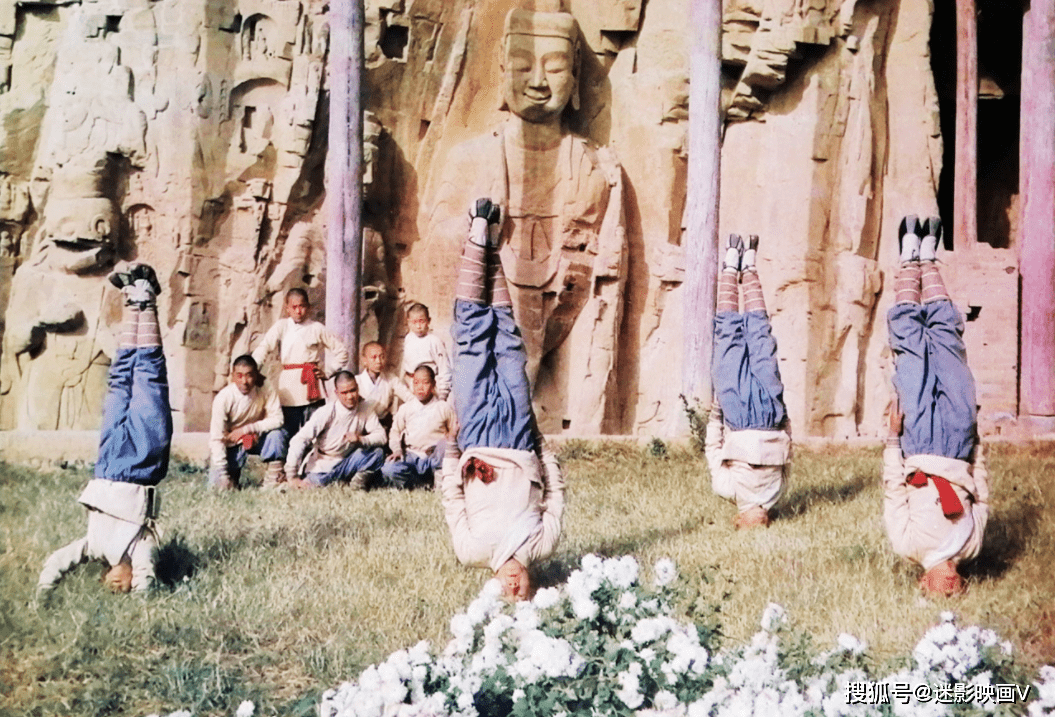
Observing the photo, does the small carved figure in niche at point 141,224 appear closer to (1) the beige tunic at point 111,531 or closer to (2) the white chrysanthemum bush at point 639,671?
(1) the beige tunic at point 111,531

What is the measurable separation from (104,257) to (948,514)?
8.87 meters

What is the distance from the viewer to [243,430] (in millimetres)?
8586

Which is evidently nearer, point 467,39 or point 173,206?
point 173,206

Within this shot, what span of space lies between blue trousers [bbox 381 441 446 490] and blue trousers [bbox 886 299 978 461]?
11.8 feet

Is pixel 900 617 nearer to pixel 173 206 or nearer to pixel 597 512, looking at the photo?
pixel 597 512

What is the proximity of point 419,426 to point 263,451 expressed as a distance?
3.53ft

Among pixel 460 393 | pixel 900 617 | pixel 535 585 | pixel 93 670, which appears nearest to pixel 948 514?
pixel 900 617

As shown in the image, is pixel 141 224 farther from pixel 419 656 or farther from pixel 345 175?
pixel 419 656

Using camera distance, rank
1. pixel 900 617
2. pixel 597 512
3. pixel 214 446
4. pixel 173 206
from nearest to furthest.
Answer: pixel 900 617
pixel 597 512
pixel 214 446
pixel 173 206

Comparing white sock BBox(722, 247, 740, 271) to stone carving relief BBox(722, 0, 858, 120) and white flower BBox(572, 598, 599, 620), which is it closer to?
white flower BBox(572, 598, 599, 620)

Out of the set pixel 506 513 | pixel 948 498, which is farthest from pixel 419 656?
pixel 948 498

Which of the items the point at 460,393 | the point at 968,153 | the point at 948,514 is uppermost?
the point at 968,153

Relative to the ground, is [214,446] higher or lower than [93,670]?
higher

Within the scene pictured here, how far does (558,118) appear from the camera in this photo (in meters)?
13.1
